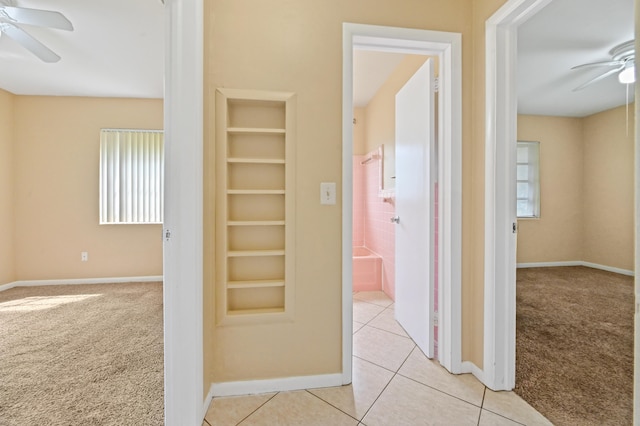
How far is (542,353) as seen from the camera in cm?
183

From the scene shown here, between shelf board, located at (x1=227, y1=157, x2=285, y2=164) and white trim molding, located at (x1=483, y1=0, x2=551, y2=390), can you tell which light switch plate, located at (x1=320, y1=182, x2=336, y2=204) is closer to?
shelf board, located at (x1=227, y1=157, x2=285, y2=164)

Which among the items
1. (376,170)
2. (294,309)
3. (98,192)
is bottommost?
(294,309)

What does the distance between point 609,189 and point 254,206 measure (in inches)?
228

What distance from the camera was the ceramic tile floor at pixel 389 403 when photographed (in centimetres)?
127

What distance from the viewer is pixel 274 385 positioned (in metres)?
1.47

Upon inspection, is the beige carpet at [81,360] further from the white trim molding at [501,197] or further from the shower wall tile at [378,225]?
the shower wall tile at [378,225]

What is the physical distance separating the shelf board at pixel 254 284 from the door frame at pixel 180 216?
0.94 feet

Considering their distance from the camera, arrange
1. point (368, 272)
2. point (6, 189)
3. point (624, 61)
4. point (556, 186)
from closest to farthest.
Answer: point (624, 61) < point (368, 272) < point (6, 189) < point (556, 186)

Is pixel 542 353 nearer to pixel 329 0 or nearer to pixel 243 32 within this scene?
pixel 329 0

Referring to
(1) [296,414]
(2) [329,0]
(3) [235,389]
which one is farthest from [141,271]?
(2) [329,0]

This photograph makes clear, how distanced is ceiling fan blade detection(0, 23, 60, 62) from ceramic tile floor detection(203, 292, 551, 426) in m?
2.95

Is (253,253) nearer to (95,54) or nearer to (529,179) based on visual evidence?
(95,54)

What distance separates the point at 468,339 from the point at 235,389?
142 cm

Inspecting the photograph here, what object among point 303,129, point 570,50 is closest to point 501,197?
point 303,129
